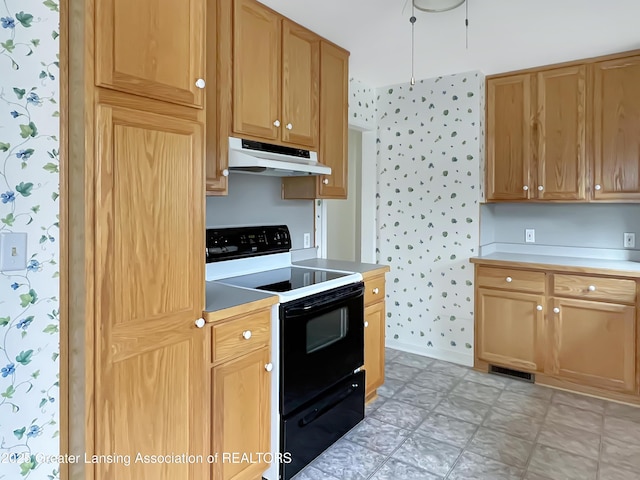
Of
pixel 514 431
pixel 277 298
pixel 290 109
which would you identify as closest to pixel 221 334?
pixel 277 298

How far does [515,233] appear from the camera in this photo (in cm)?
369

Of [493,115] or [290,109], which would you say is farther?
[493,115]

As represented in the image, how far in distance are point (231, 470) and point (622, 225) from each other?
328cm

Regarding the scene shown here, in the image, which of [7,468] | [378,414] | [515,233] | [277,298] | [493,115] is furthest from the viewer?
[515,233]

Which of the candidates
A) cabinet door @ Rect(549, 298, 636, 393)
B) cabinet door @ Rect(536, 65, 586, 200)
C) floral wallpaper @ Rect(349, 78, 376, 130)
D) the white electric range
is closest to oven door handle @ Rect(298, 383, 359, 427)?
the white electric range

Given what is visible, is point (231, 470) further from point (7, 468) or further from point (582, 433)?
point (582, 433)

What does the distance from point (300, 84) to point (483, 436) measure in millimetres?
2342

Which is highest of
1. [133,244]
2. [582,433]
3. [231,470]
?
[133,244]

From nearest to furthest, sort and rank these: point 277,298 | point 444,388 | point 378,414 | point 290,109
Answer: point 277,298 → point 290,109 → point 378,414 → point 444,388

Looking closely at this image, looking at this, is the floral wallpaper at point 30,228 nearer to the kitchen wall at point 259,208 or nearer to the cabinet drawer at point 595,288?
the kitchen wall at point 259,208

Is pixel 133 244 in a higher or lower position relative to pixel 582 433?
higher

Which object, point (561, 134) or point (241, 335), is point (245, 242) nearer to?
point (241, 335)

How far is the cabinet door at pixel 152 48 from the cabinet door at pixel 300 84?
0.81 meters

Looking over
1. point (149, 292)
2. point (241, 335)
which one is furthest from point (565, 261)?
point (149, 292)
